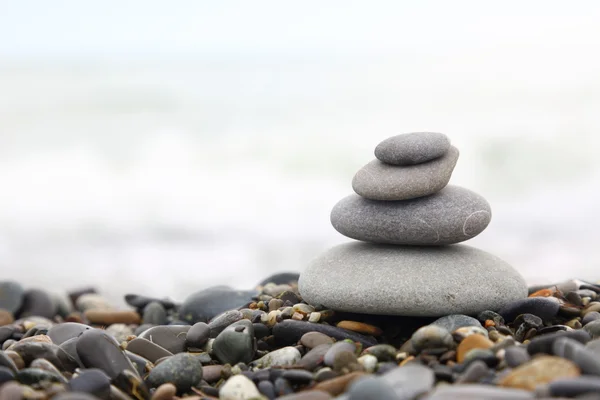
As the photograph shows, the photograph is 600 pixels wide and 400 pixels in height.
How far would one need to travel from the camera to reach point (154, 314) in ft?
28.5

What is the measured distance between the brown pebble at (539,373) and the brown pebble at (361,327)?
1762mm

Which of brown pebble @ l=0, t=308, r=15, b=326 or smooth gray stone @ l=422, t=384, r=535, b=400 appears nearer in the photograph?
smooth gray stone @ l=422, t=384, r=535, b=400

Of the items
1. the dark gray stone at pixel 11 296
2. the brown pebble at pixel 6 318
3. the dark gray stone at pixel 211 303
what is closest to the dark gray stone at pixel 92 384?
the dark gray stone at pixel 211 303

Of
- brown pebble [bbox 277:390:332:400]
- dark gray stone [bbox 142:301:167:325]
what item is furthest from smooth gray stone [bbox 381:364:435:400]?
dark gray stone [bbox 142:301:167:325]

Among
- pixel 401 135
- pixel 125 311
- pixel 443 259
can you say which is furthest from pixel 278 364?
pixel 125 311

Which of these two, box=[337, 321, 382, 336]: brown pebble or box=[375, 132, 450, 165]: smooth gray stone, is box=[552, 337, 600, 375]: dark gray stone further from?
box=[375, 132, 450, 165]: smooth gray stone

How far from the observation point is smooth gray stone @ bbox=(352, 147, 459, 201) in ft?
18.8

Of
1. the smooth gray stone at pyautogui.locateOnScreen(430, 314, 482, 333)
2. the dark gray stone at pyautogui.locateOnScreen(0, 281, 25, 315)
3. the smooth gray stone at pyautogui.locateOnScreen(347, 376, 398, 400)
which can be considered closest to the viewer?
the smooth gray stone at pyautogui.locateOnScreen(347, 376, 398, 400)

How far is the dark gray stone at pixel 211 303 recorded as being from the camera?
25.8 ft

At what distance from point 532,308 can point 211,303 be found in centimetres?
364

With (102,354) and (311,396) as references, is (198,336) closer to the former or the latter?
(102,354)

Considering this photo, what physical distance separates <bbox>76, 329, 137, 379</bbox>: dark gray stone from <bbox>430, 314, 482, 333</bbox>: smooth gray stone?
231 centimetres

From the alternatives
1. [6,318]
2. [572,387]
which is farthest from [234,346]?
[6,318]

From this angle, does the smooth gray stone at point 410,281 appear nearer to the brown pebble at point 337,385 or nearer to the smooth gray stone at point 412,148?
the smooth gray stone at point 412,148
